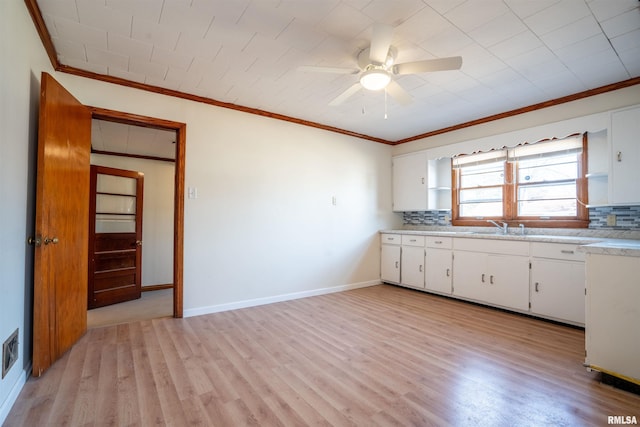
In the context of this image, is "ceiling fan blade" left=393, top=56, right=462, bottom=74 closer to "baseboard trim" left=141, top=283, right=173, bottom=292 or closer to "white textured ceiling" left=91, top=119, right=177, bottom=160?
"white textured ceiling" left=91, top=119, right=177, bottom=160

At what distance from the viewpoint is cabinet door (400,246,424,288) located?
4285 millimetres

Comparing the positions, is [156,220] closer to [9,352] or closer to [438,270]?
[9,352]

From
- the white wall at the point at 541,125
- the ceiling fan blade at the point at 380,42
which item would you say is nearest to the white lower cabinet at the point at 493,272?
the white wall at the point at 541,125

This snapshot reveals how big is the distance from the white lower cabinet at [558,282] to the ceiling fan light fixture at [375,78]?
8.01 feet

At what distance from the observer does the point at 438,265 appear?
4.06 metres

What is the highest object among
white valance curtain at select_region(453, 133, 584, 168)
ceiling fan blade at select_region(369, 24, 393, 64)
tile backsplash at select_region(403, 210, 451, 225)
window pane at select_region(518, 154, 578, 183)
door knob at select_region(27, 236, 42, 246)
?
ceiling fan blade at select_region(369, 24, 393, 64)

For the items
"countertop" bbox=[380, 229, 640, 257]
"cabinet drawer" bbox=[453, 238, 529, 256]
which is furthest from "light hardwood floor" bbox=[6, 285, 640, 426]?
"countertop" bbox=[380, 229, 640, 257]

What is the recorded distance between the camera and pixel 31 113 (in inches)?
80.8

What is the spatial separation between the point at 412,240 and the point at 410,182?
3.31ft

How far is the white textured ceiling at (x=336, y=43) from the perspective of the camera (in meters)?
1.94

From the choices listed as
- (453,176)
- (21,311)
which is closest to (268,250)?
(21,311)

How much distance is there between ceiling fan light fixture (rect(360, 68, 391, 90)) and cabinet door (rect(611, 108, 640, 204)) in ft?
8.23

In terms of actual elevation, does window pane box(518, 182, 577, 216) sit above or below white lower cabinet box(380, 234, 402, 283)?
above

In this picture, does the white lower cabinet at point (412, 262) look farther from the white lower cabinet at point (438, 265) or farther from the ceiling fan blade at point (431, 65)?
the ceiling fan blade at point (431, 65)
